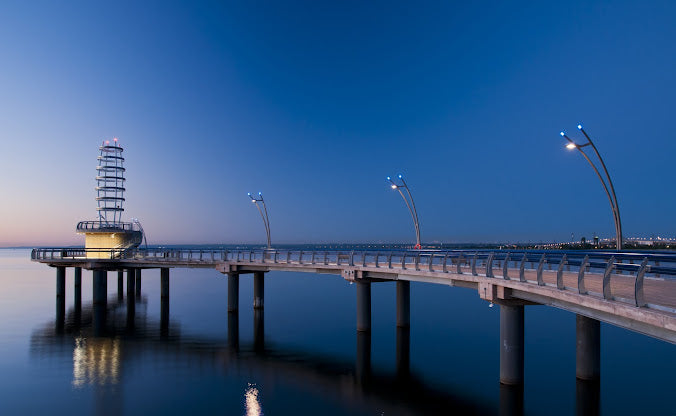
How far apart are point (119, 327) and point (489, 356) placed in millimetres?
27501

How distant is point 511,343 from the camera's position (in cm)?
1897

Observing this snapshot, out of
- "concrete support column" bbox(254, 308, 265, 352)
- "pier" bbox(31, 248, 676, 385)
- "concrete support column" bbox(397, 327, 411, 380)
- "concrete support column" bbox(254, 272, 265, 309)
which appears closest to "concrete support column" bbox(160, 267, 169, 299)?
"pier" bbox(31, 248, 676, 385)

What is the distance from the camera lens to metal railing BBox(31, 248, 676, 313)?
40.1 ft

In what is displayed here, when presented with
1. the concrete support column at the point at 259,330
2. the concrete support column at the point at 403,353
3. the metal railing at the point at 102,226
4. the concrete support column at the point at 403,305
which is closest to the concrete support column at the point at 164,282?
the metal railing at the point at 102,226

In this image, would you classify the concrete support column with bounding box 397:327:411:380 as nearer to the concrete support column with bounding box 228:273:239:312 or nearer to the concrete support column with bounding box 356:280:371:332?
the concrete support column with bounding box 356:280:371:332

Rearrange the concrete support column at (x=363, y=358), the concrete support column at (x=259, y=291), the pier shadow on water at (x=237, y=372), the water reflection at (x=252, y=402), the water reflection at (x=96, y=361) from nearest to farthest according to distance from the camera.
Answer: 1. the water reflection at (x=252, y=402)
2. the pier shadow on water at (x=237, y=372)
3. the water reflection at (x=96, y=361)
4. the concrete support column at (x=363, y=358)
5. the concrete support column at (x=259, y=291)

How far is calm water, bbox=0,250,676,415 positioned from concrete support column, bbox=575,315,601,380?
30.4 inches

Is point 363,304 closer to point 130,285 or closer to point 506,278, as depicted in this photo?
point 506,278

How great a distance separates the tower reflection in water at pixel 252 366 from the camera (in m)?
→ 19.6

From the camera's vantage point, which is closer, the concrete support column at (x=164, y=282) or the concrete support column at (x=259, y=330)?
the concrete support column at (x=259, y=330)

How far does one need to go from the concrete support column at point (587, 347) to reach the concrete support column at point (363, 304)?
1395cm

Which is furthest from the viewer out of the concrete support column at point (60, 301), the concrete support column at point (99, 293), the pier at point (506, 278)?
the concrete support column at point (99, 293)

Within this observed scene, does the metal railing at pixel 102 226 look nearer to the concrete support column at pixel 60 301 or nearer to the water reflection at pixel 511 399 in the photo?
the concrete support column at pixel 60 301

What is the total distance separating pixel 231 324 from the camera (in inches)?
1495
